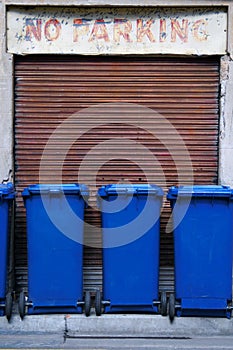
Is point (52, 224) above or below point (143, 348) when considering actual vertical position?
above

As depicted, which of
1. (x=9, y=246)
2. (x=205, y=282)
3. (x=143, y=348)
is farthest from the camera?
(x=9, y=246)

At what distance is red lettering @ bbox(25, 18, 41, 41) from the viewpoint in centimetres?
753

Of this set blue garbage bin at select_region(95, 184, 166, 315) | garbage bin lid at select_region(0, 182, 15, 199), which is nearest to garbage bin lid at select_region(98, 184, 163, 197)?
blue garbage bin at select_region(95, 184, 166, 315)

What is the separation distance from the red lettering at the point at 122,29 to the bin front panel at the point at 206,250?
223 cm

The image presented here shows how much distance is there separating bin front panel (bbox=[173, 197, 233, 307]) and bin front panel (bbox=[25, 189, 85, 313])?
1.16 metres

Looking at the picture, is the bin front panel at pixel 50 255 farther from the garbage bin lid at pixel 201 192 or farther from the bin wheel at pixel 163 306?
the garbage bin lid at pixel 201 192

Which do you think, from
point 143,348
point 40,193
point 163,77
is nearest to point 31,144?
point 40,193

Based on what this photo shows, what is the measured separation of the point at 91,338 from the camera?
6395 mm

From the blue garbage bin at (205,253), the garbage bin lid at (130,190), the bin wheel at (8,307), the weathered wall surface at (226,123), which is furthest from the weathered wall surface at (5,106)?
the weathered wall surface at (226,123)

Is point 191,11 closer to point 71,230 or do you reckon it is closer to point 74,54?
point 74,54

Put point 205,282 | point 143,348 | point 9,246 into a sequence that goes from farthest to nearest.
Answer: point 9,246
point 205,282
point 143,348

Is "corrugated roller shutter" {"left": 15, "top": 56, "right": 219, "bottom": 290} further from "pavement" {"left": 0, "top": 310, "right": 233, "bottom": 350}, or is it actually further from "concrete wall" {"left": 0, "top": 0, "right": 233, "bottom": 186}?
"pavement" {"left": 0, "top": 310, "right": 233, "bottom": 350}

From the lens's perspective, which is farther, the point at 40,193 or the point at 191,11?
the point at 191,11

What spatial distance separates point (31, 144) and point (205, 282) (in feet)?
8.67
